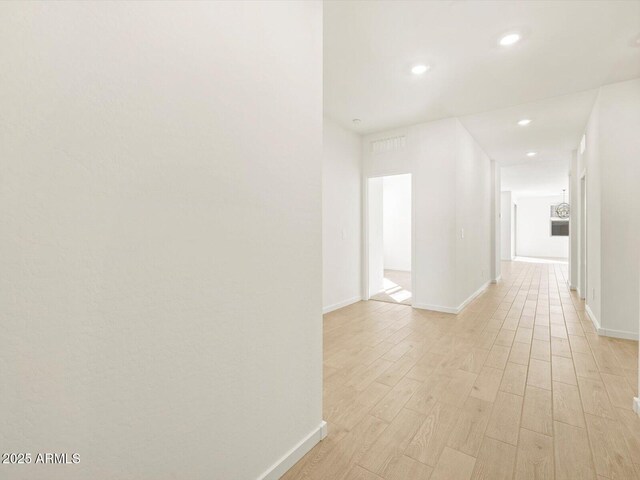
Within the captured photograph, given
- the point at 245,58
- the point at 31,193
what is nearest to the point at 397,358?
the point at 245,58

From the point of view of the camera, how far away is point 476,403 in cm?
206

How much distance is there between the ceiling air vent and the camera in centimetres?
475

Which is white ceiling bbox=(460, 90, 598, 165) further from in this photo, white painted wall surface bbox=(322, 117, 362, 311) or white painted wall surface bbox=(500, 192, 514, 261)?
white painted wall surface bbox=(500, 192, 514, 261)

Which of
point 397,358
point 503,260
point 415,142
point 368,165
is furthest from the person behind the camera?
point 503,260

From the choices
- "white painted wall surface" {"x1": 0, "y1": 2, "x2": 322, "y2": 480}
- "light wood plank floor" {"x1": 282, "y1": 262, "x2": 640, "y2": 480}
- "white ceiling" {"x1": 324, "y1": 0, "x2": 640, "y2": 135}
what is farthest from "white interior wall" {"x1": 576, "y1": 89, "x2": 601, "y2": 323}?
"white painted wall surface" {"x1": 0, "y1": 2, "x2": 322, "y2": 480}

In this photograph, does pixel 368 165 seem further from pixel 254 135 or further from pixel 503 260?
pixel 503 260

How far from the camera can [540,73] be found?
303cm

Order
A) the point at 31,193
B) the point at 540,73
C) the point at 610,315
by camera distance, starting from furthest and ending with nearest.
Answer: the point at 610,315, the point at 540,73, the point at 31,193

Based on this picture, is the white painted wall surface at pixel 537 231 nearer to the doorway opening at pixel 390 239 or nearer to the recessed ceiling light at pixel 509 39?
the doorway opening at pixel 390 239

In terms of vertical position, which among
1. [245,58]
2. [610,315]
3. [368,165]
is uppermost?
[368,165]

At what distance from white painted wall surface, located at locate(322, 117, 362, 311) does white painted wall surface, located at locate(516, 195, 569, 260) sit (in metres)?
12.4

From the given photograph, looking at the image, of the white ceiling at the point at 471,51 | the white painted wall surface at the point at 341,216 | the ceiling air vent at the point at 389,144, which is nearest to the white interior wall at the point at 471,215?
the ceiling air vent at the point at 389,144

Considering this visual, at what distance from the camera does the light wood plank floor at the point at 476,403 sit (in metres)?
1.53

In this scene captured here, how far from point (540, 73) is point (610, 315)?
2.67 metres
